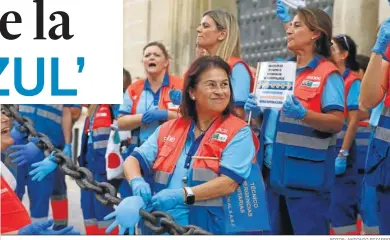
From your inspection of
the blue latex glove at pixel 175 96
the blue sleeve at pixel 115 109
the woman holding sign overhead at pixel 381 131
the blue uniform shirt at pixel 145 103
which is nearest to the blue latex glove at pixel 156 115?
the blue uniform shirt at pixel 145 103

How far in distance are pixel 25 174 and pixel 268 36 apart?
7.66 feet

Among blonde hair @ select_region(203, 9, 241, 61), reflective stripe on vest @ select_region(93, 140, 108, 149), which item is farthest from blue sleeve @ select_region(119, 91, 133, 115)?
blonde hair @ select_region(203, 9, 241, 61)

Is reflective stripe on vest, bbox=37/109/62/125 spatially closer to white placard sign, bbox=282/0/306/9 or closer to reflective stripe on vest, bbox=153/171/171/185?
white placard sign, bbox=282/0/306/9

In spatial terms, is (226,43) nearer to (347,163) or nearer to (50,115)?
(347,163)

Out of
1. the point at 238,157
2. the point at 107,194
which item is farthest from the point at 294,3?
the point at 107,194

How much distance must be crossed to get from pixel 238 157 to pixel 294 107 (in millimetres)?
809

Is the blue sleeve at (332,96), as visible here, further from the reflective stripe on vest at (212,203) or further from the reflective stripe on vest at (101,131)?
the reflective stripe on vest at (101,131)

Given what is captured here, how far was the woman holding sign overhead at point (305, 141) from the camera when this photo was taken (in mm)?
4934

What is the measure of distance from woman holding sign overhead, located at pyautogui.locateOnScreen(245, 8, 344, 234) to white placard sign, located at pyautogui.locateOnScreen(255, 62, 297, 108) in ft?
0.19

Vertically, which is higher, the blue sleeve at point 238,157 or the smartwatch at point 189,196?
the blue sleeve at point 238,157

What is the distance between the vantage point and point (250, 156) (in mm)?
4066

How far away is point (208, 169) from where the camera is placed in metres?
4.00

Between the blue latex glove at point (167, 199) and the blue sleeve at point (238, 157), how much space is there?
0.21 meters

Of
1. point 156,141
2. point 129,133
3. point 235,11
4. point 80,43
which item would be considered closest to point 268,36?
point 235,11
